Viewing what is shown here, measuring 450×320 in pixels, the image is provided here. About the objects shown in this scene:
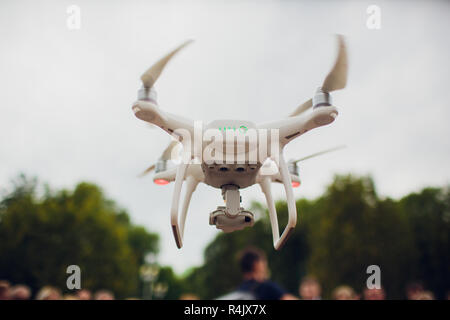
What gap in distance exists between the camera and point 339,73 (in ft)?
10.8

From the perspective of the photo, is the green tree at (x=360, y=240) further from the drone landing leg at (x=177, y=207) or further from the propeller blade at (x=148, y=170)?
the drone landing leg at (x=177, y=207)

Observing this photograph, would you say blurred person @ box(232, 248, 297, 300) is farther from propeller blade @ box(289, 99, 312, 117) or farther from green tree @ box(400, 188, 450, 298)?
green tree @ box(400, 188, 450, 298)

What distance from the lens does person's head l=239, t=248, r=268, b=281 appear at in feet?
10.6

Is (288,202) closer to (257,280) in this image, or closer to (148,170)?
(257,280)

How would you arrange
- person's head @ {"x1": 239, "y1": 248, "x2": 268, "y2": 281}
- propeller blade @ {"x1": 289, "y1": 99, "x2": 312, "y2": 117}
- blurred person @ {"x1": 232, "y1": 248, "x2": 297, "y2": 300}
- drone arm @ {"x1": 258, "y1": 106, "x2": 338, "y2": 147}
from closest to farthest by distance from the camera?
1. blurred person @ {"x1": 232, "y1": 248, "x2": 297, "y2": 300}
2. person's head @ {"x1": 239, "y1": 248, "x2": 268, "y2": 281}
3. drone arm @ {"x1": 258, "y1": 106, "x2": 338, "y2": 147}
4. propeller blade @ {"x1": 289, "y1": 99, "x2": 312, "y2": 117}

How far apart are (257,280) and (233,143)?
1243 millimetres

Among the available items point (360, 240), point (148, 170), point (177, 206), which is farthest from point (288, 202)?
point (360, 240)

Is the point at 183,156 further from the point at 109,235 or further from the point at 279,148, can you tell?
the point at 109,235

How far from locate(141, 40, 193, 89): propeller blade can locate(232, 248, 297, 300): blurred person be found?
1784mm

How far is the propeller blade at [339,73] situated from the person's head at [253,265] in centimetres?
169

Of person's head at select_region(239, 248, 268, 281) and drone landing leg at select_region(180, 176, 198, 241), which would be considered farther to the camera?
drone landing leg at select_region(180, 176, 198, 241)

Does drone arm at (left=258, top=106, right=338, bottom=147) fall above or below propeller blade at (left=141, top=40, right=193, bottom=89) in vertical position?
below

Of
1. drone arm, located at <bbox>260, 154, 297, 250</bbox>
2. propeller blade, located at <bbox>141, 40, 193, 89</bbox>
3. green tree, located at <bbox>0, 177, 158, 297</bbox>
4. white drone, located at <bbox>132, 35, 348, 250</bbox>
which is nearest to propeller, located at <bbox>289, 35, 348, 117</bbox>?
white drone, located at <bbox>132, 35, 348, 250</bbox>
